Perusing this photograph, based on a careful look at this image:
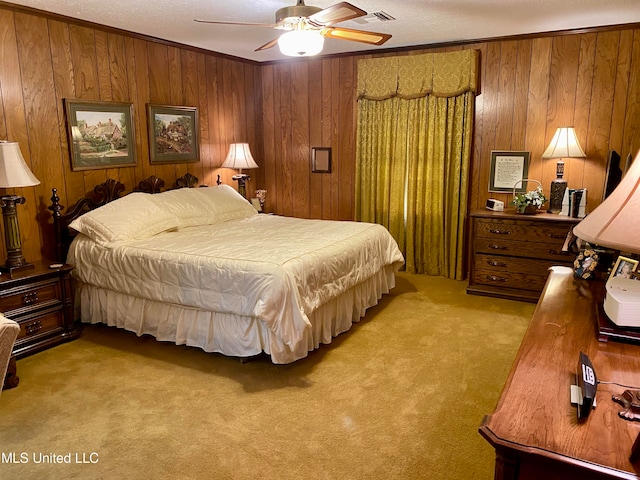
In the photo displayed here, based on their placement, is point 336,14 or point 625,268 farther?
point 336,14

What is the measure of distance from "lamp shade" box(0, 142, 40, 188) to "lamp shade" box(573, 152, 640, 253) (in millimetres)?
3304

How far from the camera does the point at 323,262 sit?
10.5 feet

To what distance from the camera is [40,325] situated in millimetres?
3295

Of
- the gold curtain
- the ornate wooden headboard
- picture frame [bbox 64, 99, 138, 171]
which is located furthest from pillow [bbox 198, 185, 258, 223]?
the gold curtain

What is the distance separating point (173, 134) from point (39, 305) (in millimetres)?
2152

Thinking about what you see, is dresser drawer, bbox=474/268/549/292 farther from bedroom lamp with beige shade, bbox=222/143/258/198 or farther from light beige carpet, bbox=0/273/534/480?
bedroom lamp with beige shade, bbox=222/143/258/198

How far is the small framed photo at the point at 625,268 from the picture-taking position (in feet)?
6.42

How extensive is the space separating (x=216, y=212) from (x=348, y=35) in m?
2.10

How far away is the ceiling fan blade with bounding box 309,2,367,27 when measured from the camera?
2.50 m

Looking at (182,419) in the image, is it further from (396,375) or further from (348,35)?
(348,35)

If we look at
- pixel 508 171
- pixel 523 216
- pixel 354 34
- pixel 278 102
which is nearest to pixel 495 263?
pixel 523 216

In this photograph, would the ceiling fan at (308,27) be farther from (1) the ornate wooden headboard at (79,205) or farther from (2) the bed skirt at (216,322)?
(1) the ornate wooden headboard at (79,205)

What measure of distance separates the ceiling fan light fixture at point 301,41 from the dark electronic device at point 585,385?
89.5 inches

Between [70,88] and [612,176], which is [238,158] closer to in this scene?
[70,88]
